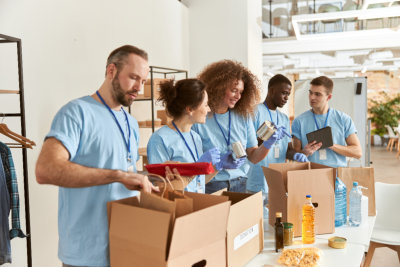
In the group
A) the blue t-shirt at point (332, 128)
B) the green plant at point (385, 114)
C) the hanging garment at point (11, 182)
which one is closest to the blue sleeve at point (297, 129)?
the blue t-shirt at point (332, 128)

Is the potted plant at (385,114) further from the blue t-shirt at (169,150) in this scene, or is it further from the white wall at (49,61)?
the blue t-shirt at (169,150)

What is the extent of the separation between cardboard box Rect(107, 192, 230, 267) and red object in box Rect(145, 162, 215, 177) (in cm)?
17

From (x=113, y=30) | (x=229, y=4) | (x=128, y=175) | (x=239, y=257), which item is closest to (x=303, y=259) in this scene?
(x=239, y=257)

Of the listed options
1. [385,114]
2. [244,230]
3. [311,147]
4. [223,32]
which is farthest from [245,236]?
[385,114]

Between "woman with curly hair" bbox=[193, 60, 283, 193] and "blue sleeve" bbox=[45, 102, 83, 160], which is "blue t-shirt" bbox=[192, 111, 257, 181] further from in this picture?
"blue sleeve" bbox=[45, 102, 83, 160]

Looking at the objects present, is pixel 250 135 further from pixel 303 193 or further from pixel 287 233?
pixel 287 233

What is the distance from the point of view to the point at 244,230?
1.35 meters

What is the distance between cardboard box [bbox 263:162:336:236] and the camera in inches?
65.6

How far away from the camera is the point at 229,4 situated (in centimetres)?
463

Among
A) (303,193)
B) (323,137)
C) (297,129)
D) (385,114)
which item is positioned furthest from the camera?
(385,114)

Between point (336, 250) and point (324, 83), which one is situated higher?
point (324, 83)

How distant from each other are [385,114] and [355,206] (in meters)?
12.3

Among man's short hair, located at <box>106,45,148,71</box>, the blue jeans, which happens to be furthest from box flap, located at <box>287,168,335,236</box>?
man's short hair, located at <box>106,45,148,71</box>

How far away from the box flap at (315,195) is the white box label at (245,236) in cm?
31
